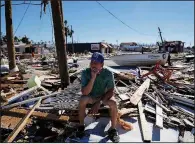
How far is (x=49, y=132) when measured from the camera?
596 cm

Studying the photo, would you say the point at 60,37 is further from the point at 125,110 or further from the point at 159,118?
the point at 159,118

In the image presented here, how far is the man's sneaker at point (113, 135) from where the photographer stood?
17.7 feet

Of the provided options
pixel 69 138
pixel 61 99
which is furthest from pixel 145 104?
pixel 69 138

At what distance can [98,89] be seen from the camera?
5656 mm

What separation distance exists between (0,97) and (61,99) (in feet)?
7.07

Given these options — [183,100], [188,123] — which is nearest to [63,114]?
[188,123]

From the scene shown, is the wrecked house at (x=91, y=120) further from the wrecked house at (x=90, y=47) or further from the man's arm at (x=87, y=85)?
the wrecked house at (x=90, y=47)

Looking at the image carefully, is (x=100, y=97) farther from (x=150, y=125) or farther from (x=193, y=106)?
(x=193, y=106)

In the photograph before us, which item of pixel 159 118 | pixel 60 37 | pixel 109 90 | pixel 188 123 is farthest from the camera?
pixel 60 37

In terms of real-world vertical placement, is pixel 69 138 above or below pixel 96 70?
below

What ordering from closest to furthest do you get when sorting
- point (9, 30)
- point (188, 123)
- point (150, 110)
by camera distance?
1. point (188, 123)
2. point (150, 110)
3. point (9, 30)

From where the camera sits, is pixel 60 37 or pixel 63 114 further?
pixel 60 37

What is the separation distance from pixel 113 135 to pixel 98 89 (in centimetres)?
98

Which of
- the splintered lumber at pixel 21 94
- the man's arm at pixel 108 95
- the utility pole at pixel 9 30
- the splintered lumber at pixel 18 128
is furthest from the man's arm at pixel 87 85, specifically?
the utility pole at pixel 9 30
